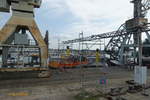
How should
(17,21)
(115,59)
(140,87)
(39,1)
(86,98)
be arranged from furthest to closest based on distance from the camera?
(115,59)
(39,1)
(17,21)
(140,87)
(86,98)

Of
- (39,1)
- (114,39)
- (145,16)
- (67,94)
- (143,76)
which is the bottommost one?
(67,94)

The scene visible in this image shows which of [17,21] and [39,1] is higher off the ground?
[39,1]

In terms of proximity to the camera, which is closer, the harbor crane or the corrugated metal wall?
the corrugated metal wall

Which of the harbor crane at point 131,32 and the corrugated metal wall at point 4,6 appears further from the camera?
the harbor crane at point 131,32

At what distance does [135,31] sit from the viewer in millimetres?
22938

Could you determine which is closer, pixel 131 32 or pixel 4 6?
pixel 4 6

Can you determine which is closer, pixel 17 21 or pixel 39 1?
pixel 17 21

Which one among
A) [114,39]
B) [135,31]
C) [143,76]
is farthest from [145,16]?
[143,76]

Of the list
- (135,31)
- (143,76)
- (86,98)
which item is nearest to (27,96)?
(86,98)

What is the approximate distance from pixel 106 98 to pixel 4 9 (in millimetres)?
10526

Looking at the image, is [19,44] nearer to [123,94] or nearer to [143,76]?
[123,94]

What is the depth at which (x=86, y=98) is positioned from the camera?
6.41 meters

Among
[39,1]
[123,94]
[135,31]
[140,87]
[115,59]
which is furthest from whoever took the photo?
[115,59]

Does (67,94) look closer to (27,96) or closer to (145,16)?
(27,96)
